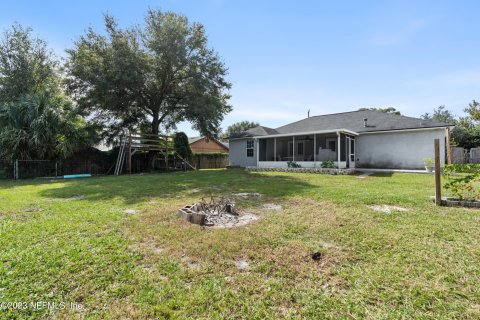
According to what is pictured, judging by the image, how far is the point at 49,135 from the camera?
44.8 ft

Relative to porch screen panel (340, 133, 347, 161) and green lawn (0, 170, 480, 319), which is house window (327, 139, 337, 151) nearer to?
porch screen panel (340, 133, 347, 161)

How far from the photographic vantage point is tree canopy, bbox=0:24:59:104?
17.3 m

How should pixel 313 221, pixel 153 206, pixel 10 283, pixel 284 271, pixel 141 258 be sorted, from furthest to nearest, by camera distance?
pixel 153 206, pixel 313 221, pixel 141 258, pixel 284 271, pixel 10 283

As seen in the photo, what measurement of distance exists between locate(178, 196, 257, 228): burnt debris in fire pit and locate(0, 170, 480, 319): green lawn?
217 mm

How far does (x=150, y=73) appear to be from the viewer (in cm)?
1694

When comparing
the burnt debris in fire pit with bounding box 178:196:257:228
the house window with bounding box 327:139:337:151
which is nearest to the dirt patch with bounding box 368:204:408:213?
the burnt debris in fire pit with bounding box 178:196:257:228

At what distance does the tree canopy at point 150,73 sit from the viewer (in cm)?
1554

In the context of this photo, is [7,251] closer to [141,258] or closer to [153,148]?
[141,258]

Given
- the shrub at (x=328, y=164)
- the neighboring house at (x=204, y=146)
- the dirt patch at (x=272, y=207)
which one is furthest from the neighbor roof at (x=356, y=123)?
the neighboring house at (x=204, y=146)

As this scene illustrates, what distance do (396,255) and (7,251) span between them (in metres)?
4.90

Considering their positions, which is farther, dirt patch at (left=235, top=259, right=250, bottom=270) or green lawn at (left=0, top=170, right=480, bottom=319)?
dirt patch at (left=235, top=259, right=250, bottom=270)

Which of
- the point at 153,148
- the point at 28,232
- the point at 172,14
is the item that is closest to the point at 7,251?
the point at 28,232

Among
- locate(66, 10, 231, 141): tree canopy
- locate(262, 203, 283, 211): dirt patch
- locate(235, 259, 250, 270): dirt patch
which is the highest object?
locate(66, 10, 231, 141): tree canopy

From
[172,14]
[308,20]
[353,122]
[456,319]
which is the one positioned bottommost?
[456,319]
